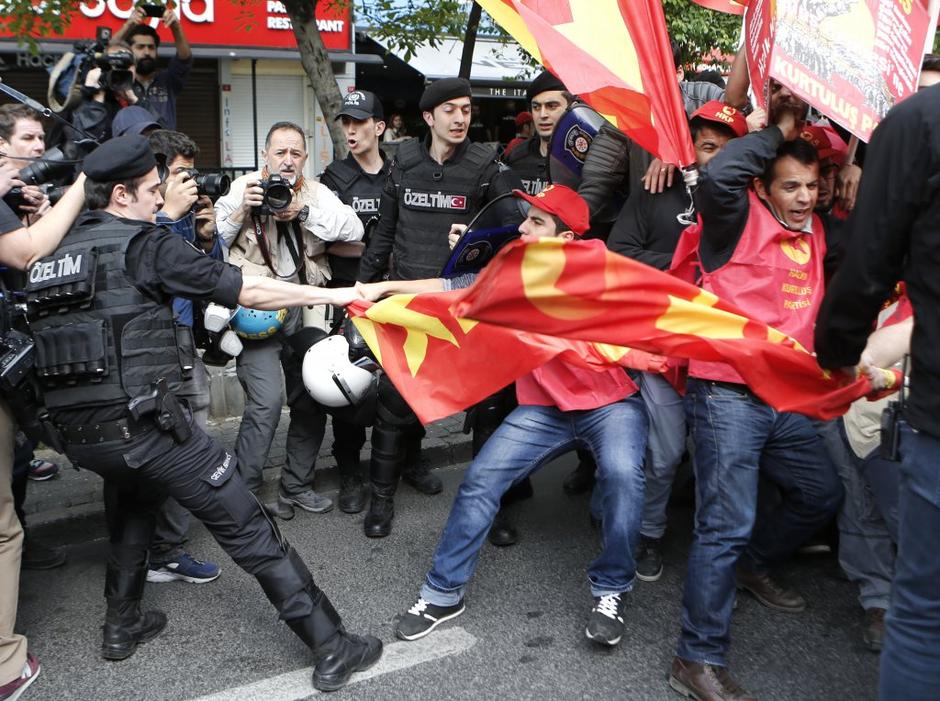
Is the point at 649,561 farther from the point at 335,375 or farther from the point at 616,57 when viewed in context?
the point at 616,57

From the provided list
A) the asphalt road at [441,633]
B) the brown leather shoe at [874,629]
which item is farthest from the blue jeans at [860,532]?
the asphalt road at [441,633]

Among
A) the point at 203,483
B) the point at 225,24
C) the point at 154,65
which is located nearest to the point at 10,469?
the point at 203,483

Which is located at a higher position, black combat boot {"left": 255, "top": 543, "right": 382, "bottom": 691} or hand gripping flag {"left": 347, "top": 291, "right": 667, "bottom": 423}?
hand gripping flag {"left": 347, "top": 291, "right": 667, "bottom": 423}

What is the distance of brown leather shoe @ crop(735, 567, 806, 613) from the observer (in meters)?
3.86

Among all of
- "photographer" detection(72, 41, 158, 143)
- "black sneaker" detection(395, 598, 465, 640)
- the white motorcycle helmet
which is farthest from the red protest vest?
"photographer" detection(72, 41, 158, 143)

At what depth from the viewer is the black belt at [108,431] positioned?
3.19 meters

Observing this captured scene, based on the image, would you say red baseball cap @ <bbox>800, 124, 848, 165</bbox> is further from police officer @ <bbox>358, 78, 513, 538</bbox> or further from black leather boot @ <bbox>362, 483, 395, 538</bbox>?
black leather boot @ <bbox>362, 483, 395, 538</bbox>

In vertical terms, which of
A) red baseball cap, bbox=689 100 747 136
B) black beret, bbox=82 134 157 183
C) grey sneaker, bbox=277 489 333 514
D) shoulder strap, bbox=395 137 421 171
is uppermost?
red baseball cap, bbox=689 100 747 136

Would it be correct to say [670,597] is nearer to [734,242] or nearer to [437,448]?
[734,242]

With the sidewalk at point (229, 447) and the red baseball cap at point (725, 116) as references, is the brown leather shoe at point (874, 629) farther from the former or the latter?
the sidewalk at point (229, 447)

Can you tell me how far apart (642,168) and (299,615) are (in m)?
2.46

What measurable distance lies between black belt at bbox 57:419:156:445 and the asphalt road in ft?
2.94

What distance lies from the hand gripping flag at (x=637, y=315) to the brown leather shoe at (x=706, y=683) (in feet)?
Answer: 3.19

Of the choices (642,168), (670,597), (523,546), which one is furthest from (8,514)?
(642,168)
